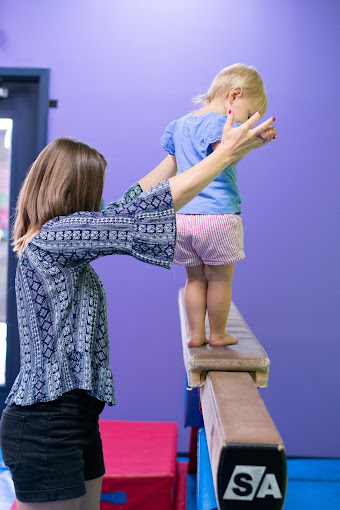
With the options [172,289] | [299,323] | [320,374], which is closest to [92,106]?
[172,289]

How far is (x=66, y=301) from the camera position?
4.58 ft

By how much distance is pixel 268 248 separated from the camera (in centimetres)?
365

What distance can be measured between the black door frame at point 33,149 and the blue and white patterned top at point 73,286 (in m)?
2.25

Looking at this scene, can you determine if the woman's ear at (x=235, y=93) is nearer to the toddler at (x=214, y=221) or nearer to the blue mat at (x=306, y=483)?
the toddler at (x=214, y=221)

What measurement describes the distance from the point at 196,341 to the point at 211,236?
1.13 feet

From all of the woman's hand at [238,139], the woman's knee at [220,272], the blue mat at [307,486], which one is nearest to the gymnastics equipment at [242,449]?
the woman's knee at [220,272]

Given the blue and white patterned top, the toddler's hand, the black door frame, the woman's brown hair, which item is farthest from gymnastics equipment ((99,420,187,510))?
the toddler's hand

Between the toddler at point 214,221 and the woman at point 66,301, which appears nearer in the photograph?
the woman at point 66,301

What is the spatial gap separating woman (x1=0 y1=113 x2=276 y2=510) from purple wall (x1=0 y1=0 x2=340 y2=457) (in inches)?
85.7

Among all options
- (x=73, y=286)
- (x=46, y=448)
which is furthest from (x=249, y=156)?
(x=46, y=448)

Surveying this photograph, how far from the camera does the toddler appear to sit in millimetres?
1835

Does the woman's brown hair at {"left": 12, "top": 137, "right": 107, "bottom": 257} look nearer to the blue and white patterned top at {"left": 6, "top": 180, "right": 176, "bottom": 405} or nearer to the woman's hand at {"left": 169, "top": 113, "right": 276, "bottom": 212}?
the blue and white patterned top at {"left": 6, "top": 180, "right": 176, "bottom": 405}

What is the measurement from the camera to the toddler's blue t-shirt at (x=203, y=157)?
180 cm

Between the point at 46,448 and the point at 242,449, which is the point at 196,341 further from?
the point at 242,449
